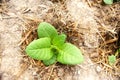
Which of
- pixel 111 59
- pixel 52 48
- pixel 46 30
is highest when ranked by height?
pixel 46 30

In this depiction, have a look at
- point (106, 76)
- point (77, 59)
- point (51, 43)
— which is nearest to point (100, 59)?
point (106, 76)

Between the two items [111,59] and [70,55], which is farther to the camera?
[111,59]

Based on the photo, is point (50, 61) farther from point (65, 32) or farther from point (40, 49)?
Result: point (65, 32)

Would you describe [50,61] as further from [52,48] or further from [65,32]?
[65,32]

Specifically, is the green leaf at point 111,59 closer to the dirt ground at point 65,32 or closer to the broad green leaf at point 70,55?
the dirt ground at point 65,32

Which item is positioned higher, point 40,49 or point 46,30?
point 46,30

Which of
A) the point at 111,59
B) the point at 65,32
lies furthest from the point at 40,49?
the point at 111,59

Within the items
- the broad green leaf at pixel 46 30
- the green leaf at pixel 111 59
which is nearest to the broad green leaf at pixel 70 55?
the broad green leaf at pixel 46 30

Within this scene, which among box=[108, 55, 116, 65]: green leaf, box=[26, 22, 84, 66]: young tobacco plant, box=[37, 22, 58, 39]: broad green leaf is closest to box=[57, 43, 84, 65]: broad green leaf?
box=[26, 22, 84, 66]: young tobacco plant

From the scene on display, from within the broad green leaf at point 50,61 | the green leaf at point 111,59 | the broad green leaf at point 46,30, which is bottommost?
the green leaf at point 111,59
